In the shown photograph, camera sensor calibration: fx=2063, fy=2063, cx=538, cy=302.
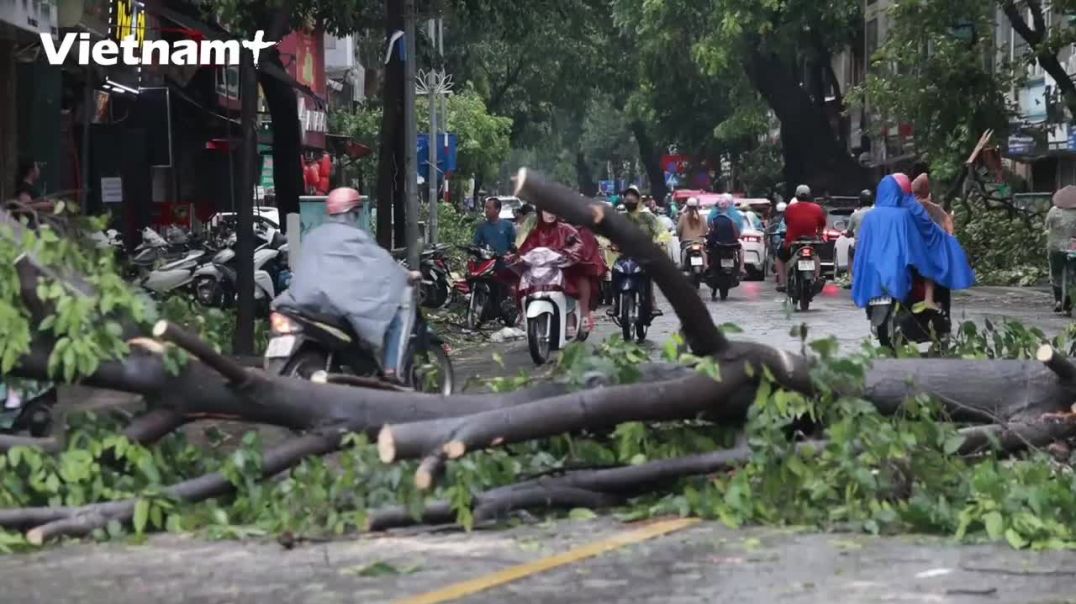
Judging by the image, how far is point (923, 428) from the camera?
938 cm

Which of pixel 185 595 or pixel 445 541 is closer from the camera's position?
pixel 185 595

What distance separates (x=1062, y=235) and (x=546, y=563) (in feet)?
60.4

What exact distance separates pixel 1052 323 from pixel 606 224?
1559 cm

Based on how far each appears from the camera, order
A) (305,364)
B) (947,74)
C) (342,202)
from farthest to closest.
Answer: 1. (947,74)
2. (342,202)
3. (305,364)

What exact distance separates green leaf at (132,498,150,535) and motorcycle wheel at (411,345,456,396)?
4.07 meters

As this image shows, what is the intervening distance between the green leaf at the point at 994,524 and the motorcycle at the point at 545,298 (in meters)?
9.33

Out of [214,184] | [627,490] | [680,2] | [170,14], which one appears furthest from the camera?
[680,2]

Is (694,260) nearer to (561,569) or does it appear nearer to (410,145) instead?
(410,145)

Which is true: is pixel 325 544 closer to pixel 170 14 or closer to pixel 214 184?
pixel 170 14

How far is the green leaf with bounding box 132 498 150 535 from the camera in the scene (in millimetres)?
8664

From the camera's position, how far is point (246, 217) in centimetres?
1769

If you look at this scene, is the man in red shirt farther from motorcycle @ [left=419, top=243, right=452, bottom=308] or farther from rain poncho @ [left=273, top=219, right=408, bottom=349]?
rain poncho @ [left=273, top=219, right=408, bottom=349]

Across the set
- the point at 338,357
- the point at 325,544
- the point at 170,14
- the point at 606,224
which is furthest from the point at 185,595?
the point at 170,14

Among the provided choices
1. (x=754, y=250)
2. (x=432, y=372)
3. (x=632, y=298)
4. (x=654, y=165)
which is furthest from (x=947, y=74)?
(x=654, y=165)
